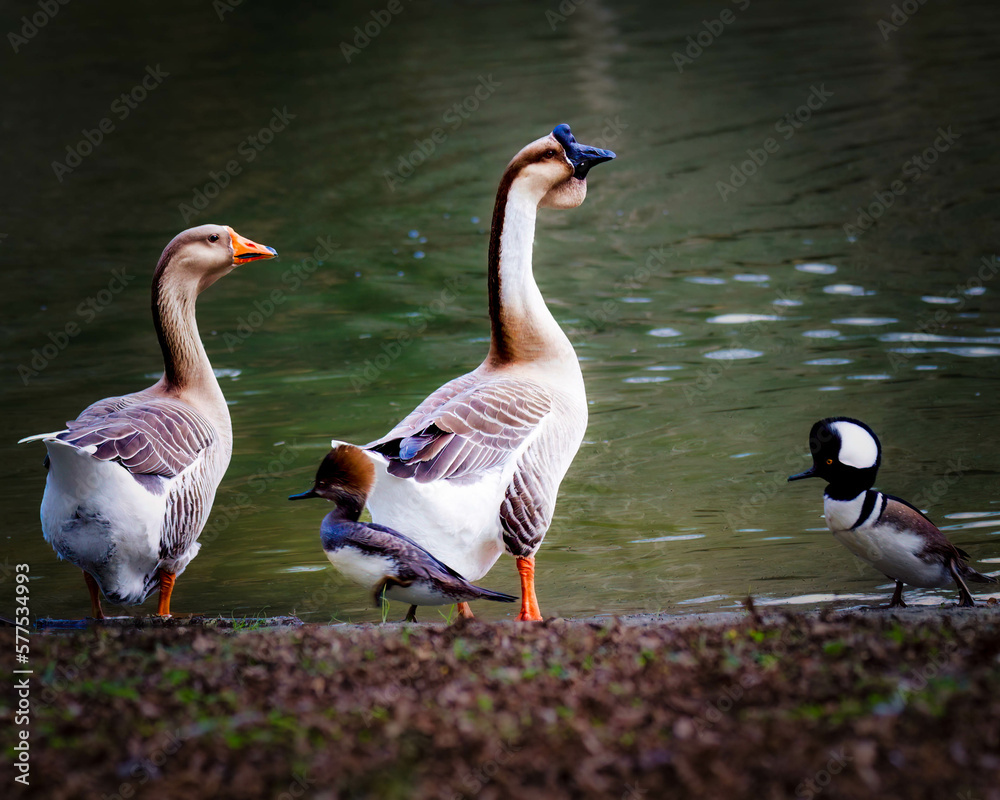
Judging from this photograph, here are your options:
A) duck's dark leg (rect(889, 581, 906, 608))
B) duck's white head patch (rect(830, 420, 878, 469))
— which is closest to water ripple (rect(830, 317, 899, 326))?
duck's dark leg (rect(889, 581, 906, 608))

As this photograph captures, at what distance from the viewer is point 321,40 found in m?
39.5

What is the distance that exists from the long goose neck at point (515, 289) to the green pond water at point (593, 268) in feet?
5.65

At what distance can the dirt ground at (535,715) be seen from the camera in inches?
147

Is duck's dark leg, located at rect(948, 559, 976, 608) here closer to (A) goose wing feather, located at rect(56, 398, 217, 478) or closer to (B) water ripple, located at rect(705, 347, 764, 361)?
(A) goose wing feather, located at rect(56, 398, 217, 478)

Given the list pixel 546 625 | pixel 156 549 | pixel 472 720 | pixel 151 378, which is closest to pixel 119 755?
pixel 472 720

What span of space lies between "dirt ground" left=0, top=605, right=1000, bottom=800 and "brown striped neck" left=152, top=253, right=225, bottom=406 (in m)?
3.15

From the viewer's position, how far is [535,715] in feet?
13.8

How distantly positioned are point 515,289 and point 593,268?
10.7 metres

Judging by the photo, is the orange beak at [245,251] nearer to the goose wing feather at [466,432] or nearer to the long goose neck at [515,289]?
the long goose neck at [515,289]

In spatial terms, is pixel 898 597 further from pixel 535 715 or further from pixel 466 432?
pixel 535 715

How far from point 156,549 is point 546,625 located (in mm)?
2691

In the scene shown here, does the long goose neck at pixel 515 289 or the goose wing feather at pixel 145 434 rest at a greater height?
the long goose neck at pixel 515 289

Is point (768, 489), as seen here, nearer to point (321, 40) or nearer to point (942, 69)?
point (942, 69)

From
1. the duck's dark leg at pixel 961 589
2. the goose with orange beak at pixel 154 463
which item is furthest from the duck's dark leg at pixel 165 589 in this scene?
the duck's dark leg at pixel 961 589
